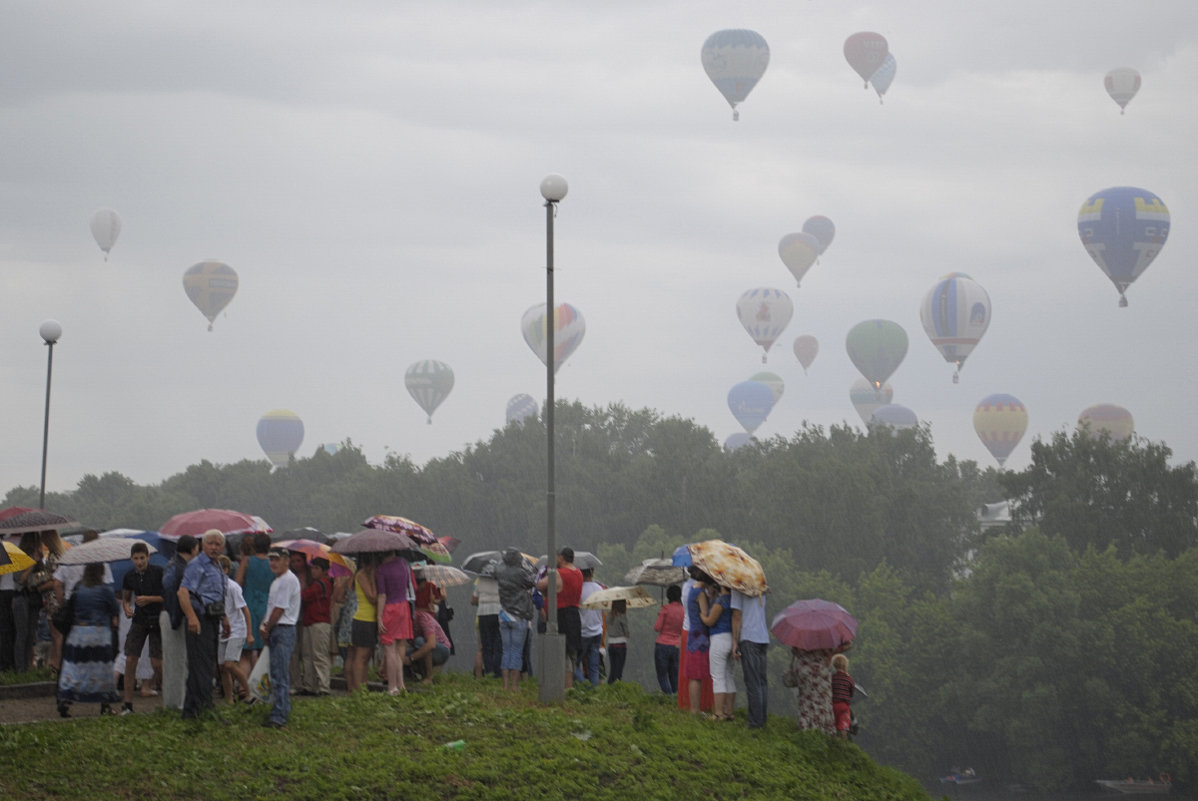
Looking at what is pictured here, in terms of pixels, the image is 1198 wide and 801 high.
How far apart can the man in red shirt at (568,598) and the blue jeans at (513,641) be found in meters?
0.55

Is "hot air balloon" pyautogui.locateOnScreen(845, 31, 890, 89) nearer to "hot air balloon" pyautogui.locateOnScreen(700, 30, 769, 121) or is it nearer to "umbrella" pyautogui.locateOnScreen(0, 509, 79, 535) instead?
"hot air balloon" pyautogui.locateOnScreen(700, 30, 769, 121)

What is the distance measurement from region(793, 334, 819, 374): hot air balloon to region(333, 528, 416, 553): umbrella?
11549 centimetres

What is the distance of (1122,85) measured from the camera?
101438mm

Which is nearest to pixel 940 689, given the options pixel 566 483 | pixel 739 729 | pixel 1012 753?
pixel 1012 753

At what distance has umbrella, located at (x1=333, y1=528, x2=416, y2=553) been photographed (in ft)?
51.8

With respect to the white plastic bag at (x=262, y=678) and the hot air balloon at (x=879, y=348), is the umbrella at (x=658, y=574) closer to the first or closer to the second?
the white plastic bag at (x=262, y=678)

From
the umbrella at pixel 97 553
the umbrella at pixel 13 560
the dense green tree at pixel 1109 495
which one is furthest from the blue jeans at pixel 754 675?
the dense green tree at pixel 1109 495

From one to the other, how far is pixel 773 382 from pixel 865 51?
125 ft

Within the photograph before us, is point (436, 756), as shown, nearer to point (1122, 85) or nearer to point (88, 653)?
point (88, 653)

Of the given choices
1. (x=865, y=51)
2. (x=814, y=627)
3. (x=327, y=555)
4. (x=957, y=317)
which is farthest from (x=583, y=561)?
(x=865, y=51)

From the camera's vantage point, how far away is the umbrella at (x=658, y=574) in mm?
20891

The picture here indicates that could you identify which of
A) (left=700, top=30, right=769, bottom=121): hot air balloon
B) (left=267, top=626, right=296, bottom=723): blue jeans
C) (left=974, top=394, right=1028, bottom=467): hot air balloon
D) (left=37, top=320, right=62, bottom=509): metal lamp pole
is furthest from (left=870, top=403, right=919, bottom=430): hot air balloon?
(left=267, top=626, right=296, bottom=723): blue jeans

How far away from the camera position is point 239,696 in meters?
15.6

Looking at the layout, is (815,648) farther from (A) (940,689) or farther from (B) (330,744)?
(A) (940,689)
